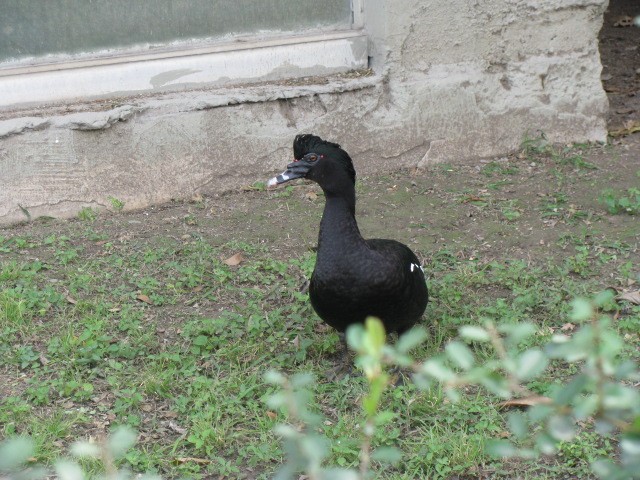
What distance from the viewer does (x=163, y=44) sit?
19.7 ft

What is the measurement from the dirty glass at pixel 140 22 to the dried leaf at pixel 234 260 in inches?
68.1

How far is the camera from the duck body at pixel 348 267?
3992 millimetres

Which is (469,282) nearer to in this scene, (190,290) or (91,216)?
(190,290)

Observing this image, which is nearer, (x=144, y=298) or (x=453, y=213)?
(x=144, y=298)

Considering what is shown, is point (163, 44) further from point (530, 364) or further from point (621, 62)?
point (530, 364)

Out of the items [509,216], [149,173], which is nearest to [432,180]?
[509,216]

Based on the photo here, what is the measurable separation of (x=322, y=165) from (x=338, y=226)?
33 centimetres

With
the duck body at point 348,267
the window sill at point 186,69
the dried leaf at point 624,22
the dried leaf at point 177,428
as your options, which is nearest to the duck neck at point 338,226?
the duck body at point 348,267

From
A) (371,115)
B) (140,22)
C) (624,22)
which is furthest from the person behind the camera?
(624,22)

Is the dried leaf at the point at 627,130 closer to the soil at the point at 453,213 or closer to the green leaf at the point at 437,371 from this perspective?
the soil at the point at 453,213

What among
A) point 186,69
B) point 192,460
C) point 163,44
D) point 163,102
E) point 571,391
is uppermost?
point 571,391

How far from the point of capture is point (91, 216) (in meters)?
5.73

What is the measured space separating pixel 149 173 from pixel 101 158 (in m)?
0.34

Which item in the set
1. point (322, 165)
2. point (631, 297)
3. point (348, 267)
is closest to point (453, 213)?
point (631, 297)
